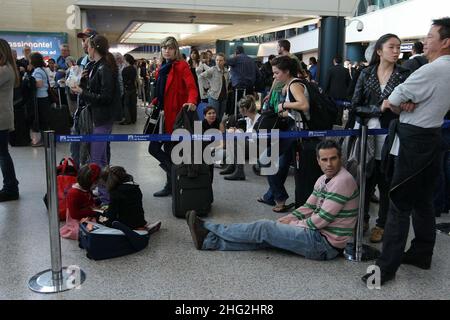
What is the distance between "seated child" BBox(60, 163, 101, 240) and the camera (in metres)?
3.56

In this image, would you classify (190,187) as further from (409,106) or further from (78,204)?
(409,106)

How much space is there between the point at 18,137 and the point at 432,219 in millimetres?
6670

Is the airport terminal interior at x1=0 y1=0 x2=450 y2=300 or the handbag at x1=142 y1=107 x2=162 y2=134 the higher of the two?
the handbag at x1=142 y1=107 x2=162 y2=134

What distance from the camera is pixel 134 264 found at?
10.0 ft

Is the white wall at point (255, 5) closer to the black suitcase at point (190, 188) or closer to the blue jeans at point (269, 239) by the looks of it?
the black suitcase at point (190, 188)

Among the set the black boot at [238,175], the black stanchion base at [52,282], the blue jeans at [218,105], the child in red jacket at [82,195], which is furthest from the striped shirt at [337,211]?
the blue jeans at [218,105]

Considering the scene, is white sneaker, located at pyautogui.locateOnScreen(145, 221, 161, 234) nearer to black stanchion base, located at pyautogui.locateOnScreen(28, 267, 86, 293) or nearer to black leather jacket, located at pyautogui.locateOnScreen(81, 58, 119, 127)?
black stanchion base, located at pyautogui.locateOnScreen(28, 267, 86, 293)

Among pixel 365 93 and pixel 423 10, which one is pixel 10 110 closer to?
pixel 365 93

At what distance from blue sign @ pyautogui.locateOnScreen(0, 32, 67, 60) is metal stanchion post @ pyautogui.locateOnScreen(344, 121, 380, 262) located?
861 cm

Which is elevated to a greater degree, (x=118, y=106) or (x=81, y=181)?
(x=118, y=106)

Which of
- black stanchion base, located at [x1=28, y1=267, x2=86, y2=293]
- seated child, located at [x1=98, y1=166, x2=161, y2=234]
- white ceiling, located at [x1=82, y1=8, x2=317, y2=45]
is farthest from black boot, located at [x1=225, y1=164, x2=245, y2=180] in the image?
white ceiling, located at [x1=82, y1=8, x2=317, y2=45]

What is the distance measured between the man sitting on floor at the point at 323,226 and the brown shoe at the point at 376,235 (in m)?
0.45
